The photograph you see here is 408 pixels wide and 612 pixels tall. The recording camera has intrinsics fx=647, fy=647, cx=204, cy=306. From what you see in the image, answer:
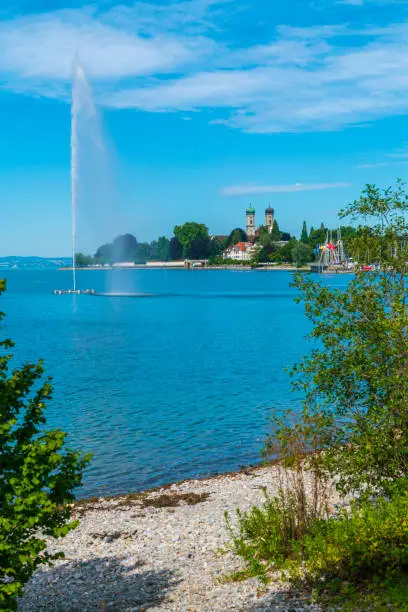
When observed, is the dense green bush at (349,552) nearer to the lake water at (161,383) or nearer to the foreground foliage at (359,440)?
the foreground foliage at (359,440)

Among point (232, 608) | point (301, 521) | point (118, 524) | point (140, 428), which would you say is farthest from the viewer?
point (140, 428)

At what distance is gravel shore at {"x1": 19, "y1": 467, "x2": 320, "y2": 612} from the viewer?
1272 cm

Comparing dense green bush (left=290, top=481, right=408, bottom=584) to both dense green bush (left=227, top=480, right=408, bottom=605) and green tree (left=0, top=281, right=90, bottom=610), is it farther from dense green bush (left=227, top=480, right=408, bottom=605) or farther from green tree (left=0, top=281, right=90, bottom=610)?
green tree (left=0, top=281, right=90, bottom=610)

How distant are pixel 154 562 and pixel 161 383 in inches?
1218

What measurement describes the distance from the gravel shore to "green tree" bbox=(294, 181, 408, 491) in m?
3.17

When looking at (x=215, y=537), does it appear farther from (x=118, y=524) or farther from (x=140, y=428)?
(x=140, y=428)

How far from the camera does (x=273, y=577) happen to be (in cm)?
1310

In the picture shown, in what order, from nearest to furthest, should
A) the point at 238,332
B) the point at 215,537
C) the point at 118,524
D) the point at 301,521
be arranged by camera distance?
the point at 301,521, the point at 215,537, the point at 118,524, the point at 238,332

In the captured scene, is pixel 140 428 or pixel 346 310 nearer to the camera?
pixel 346 310

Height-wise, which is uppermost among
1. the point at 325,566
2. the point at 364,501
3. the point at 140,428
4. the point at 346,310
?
the point at 346,310

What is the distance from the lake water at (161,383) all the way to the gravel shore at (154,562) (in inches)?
149

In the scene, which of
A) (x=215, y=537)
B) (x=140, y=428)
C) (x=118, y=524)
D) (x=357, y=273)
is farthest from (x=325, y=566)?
(x=140, y=428)

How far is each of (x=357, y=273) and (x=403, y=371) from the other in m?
2.54

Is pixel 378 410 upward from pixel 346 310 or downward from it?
downward
